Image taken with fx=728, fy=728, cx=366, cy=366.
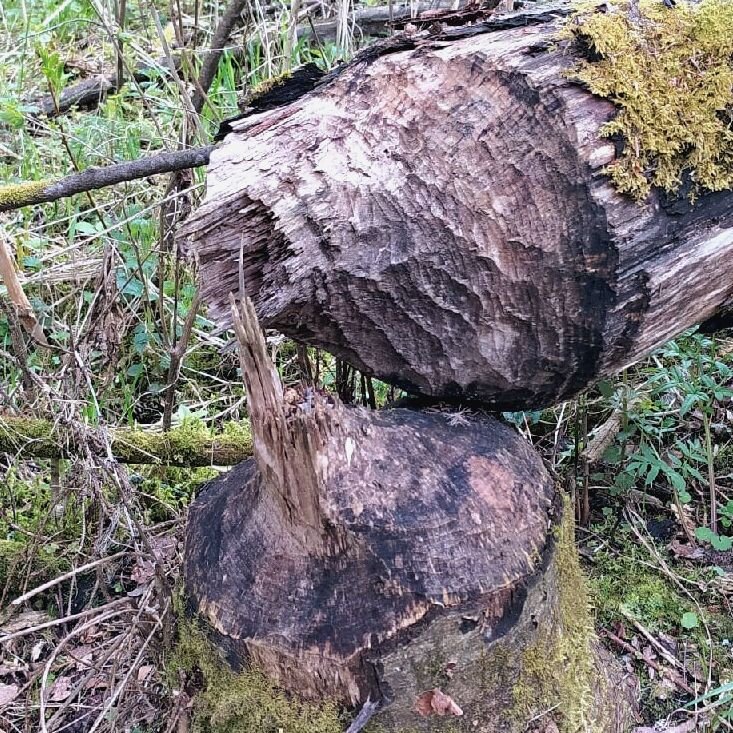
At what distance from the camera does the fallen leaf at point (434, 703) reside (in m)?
1.50

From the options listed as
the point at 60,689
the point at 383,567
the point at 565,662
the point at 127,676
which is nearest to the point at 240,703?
the point at 127,676

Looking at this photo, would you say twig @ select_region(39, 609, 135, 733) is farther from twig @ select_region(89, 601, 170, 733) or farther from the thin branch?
the thin branch

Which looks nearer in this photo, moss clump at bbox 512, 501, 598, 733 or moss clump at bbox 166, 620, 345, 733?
moss clump at bbox 166, 620, 345, 733

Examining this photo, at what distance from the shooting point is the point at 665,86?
1.54 meters

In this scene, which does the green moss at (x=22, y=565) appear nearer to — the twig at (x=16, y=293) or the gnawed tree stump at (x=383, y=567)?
the twig at (x=16, y=293)

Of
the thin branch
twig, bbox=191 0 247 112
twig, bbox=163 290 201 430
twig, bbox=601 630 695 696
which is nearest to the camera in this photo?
the thin branch

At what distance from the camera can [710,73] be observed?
1.57 meters

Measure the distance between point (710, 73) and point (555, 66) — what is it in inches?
14.4

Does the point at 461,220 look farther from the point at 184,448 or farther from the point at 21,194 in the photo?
the point at 184,448

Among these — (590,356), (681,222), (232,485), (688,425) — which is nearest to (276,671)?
(232,485)

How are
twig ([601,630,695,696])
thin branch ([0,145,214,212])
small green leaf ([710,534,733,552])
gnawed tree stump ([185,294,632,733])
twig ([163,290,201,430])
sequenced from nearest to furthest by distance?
gnawed tree stump ([185,294,632,733])
thin branch ([0,145,214,212])
twig ([601,630,695,696])
small green leaf ([710,534,733,552])
twig ([163,290,201,430])

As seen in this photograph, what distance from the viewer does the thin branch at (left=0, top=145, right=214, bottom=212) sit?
183 cm

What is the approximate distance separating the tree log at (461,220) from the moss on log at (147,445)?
960 millimetres

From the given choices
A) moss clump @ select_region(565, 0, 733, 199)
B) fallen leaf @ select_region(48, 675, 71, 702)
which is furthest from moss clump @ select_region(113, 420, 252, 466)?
moss clump @ select_region(565, 0, 733, 199)
